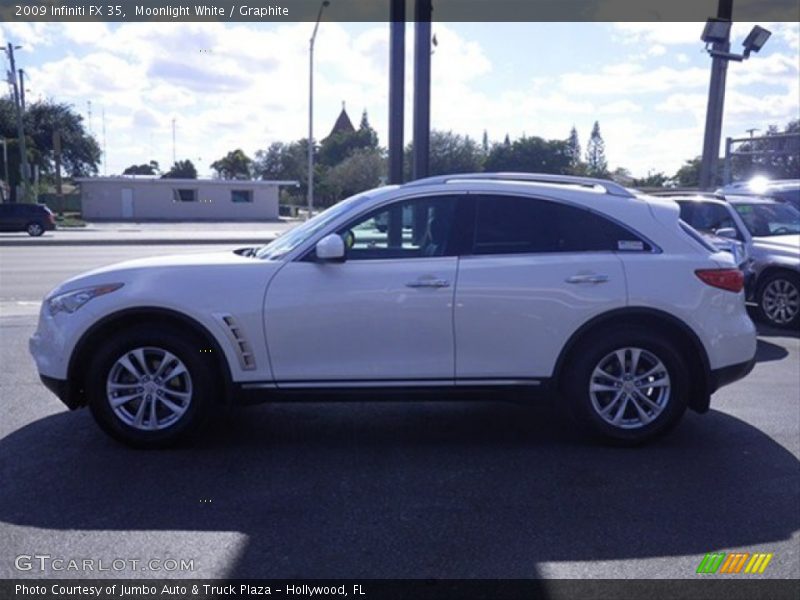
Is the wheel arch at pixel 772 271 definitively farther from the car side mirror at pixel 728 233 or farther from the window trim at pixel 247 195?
Answer: the window trim at pixel 247 195

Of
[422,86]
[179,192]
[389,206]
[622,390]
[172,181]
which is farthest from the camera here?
[179,192]

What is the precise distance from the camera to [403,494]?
4582 mm

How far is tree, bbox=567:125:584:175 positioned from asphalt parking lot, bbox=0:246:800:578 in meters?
5.59

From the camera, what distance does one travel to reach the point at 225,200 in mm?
57125

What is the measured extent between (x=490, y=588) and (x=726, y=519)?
1549 mm

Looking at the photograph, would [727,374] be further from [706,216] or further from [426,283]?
[706,216]

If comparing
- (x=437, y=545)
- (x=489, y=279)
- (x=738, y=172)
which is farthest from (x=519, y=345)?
(x=738, y=172)

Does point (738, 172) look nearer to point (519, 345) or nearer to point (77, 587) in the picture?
point (519, 345)

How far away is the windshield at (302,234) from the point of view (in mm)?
5508

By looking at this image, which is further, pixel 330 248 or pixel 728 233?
pixel 728 233

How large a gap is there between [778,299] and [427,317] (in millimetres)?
7270

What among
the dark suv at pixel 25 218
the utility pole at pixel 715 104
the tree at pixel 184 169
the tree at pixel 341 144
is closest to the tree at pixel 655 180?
the utility pole at pixel 715 104

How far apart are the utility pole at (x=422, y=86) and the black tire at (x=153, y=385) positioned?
660 centimetres

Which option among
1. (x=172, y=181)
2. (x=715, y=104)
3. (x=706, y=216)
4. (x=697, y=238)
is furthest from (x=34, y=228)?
(x=697, y=238)
